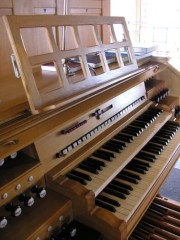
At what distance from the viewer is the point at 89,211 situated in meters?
1.26

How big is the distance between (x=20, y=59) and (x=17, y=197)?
1.87 feet

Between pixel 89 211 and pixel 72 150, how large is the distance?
0.35 metres

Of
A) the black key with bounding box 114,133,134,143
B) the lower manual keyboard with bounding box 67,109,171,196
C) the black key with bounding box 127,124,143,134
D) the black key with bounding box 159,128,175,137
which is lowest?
the black key with bounding box 159,128,175,137

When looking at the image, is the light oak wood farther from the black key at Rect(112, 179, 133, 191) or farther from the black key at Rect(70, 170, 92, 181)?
the black key at Rect(112, 179, 133, 191)

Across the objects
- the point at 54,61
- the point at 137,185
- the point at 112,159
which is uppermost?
the point at 54,61

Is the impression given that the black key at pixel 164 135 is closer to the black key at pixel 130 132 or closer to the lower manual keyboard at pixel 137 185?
the lower manual keyboard at pixel 137 185

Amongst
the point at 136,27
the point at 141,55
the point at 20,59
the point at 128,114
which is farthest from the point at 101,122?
the point at 136,27

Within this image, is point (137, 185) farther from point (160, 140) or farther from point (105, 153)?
point (160, 140)

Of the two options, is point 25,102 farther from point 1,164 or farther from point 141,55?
point 141,55

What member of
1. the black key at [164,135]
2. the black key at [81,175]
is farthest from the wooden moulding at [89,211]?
the black key at [164,135]

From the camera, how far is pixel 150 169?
1.71 metres

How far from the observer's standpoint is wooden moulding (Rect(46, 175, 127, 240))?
4.03ft

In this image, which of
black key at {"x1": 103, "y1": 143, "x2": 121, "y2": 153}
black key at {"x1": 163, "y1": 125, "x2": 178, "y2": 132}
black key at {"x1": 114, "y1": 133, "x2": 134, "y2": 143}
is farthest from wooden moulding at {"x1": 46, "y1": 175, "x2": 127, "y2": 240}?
black key at {"x1": 163, "y1": 125, "x2": 178, "y2": 132}

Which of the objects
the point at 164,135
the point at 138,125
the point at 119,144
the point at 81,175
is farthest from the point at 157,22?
the point at 81,175
